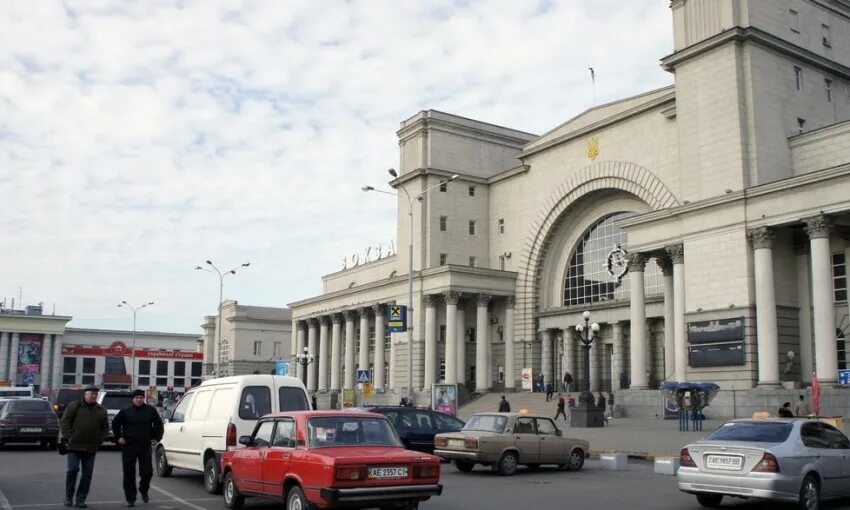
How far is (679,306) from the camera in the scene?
39.2 metres

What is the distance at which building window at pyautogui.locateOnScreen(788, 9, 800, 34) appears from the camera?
39688 millimetres

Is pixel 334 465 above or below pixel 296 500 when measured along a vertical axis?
above

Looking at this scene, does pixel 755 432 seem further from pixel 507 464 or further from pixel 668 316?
pixel 668 316

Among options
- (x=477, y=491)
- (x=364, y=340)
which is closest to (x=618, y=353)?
(x=364, y=340)

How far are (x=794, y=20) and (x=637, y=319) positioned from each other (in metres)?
15.8

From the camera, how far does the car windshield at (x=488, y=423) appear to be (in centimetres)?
2039

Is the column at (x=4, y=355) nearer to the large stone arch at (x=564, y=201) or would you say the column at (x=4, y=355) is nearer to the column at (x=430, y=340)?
the column at (x=430, y=340)

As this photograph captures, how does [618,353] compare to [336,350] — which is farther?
[336,350]

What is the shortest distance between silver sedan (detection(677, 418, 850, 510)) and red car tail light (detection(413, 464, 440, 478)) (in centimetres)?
457

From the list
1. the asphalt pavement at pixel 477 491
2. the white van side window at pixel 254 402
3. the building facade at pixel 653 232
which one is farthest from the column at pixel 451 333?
the white van side window at pixel 254 402

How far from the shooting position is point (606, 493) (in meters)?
15.8

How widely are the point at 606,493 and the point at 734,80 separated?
26539mm

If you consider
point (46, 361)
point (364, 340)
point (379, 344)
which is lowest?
point (46, 361)

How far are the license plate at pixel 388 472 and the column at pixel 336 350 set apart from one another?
2349 inches
